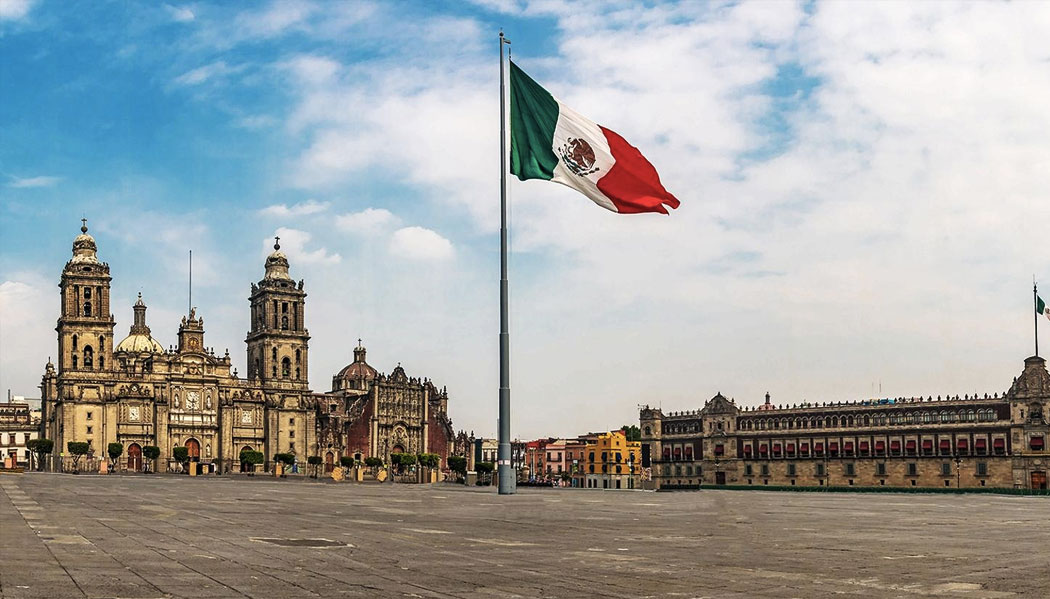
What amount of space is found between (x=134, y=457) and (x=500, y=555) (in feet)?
383

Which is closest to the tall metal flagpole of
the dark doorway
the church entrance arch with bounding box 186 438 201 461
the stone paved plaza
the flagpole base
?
the flagpole base

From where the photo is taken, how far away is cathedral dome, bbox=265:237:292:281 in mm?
138387

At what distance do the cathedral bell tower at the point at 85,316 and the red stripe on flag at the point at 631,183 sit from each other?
10679 centimetres

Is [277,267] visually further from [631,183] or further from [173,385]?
[631,183]

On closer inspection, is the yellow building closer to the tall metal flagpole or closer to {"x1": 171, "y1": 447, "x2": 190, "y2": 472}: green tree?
{"x1": 171, "y1": 447, "x2": 190, "y2": 472}: green tree

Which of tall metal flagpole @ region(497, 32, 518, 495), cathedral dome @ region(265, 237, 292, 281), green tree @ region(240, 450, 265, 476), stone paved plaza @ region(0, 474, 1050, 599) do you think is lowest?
green tree @ region(240, 450, 265, 476)

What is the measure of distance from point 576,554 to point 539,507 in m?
9.91

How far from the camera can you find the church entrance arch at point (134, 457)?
12081 centimetres

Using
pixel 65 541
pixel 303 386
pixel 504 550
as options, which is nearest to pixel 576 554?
pixel 504 550

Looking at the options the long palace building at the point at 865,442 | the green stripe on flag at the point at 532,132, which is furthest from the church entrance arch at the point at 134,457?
the green stripe on flag at the point at 532,132

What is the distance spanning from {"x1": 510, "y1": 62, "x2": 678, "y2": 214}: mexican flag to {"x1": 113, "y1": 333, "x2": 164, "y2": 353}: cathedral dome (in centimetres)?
11929

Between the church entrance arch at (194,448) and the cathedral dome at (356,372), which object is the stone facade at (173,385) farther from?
the cathedral dome at (356,372)

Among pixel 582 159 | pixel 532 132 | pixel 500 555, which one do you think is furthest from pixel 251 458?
pixel 500 555

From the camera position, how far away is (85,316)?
400ft
